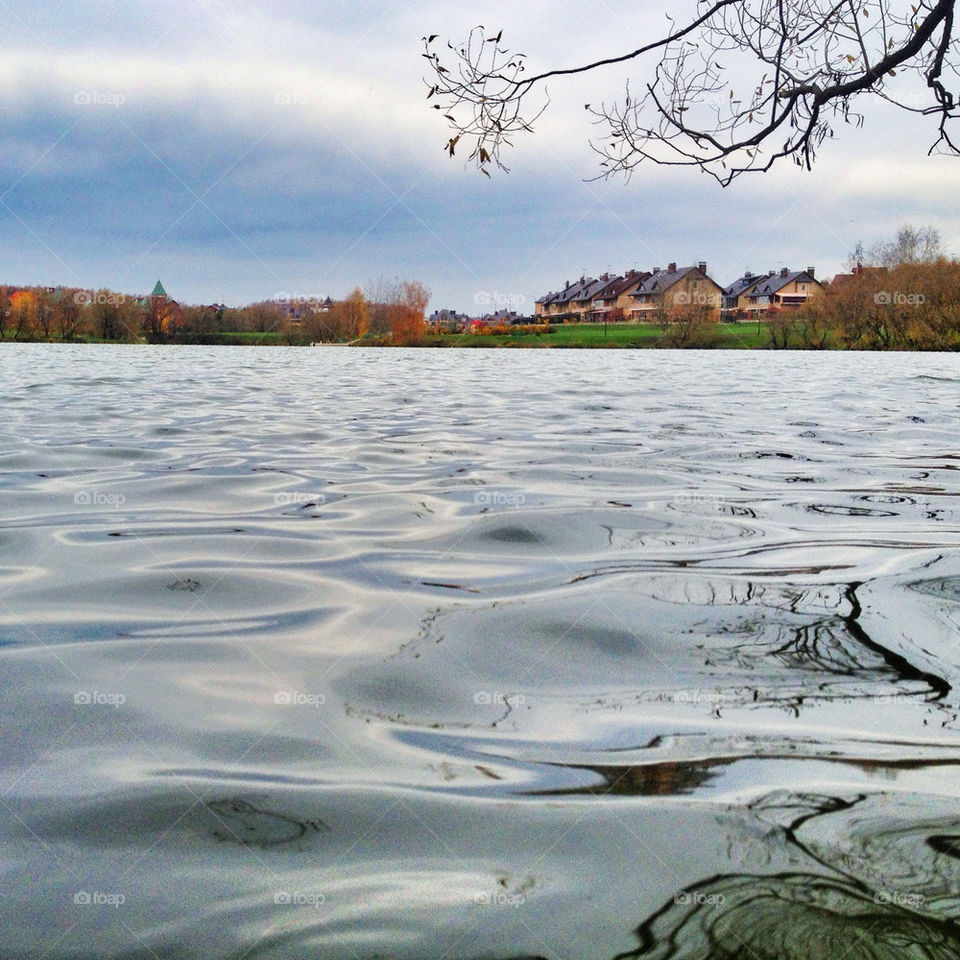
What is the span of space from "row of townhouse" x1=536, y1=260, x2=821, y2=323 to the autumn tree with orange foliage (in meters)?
40.3

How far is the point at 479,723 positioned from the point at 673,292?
333 ft

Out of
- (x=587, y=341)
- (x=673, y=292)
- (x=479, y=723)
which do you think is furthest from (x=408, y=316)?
(x=479, y=723)

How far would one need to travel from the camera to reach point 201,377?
66.7 feet

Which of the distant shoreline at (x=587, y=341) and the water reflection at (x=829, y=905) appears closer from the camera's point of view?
the water reflection at (x=829, y=905)

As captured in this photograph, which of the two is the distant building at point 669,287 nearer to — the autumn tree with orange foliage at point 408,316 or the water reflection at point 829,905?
the autumn tree with orange foliage at point 408,316

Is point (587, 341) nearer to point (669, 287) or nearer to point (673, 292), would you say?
point (673, 292)

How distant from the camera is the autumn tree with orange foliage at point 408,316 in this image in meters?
62.6

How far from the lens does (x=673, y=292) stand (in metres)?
98.4

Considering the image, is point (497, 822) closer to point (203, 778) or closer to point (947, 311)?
point (203, 778)

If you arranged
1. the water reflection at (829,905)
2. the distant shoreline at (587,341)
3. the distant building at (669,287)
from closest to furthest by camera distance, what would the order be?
the water reflection at (829,905)
the distant shoreline at (587,341)
the distant building at (669,287)

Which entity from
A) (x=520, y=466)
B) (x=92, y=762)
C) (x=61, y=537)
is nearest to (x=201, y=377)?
(x=520, y=466)

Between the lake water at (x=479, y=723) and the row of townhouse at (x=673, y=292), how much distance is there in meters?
97.8

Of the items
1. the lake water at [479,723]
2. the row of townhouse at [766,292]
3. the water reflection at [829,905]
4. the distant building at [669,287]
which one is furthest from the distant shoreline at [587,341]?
the water reflection at [829,905]

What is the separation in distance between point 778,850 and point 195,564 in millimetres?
2940
